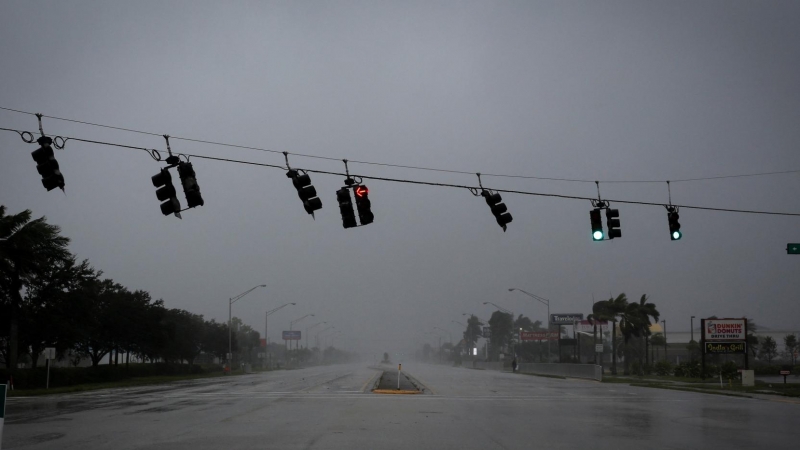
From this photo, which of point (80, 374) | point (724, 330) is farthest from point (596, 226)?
point (80, 374)

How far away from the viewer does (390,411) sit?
26844 millimetres

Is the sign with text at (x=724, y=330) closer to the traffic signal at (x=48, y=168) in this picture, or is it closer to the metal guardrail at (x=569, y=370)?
the metal guardrail at (x=569, y=370)

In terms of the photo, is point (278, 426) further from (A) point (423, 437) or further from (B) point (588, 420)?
(B) point (588, 420)

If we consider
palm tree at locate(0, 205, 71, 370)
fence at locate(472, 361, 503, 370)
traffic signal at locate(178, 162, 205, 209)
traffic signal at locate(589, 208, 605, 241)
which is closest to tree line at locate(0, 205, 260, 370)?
palm tree at locate(0, 205, 71, 370)

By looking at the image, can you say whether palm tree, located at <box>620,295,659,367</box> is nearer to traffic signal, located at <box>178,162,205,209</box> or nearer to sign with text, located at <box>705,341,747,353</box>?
sign with text, located at <box>705,341,747,353</box>

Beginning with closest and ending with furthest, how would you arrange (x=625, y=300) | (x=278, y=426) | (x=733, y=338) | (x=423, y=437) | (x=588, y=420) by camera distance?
(x=423, y=437)
(x=278, y=426)
(x=588, y=420)
(x=733, y=338)
(x=625, y=300)

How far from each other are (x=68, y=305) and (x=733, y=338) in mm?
50031

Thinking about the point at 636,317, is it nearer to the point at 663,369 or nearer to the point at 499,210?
the point at 663,369

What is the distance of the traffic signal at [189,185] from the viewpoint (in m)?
20.6

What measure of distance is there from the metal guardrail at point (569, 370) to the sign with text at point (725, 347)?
11.9m

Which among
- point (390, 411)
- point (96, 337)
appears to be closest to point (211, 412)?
point (390, 411)

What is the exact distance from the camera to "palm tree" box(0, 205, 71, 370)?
51.8m

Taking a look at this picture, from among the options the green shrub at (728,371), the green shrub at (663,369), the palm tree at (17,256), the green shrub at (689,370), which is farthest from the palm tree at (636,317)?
the palm tree at (17,256)

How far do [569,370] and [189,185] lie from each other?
212 ft
